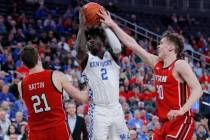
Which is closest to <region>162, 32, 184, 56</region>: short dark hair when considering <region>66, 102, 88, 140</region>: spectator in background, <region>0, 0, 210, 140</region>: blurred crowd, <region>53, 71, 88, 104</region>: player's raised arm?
<region>53, 71, 88, 104</region>: player's raised arm

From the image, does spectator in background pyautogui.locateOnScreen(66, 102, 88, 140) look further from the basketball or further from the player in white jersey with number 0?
the basketball

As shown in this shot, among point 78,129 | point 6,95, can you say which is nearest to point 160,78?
point 78,129

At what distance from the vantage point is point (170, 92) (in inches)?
307

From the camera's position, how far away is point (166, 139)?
7809 mm

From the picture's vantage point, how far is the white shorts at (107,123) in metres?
8.17

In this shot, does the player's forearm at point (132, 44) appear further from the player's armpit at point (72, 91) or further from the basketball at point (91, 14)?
the player's armpit at point (72, 91)

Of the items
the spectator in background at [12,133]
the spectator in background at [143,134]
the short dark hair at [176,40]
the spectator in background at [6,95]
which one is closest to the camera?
the short dark hair at [176,40]

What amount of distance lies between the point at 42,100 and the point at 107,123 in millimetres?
985

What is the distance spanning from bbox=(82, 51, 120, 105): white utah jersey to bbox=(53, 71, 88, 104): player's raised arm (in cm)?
53

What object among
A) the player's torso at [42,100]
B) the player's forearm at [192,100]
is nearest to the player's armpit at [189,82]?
the player's forearm at [192,100]

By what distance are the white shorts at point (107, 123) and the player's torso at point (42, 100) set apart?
55cm

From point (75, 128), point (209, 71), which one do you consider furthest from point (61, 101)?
point (209, 71)

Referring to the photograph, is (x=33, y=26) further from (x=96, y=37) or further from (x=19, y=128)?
(x=96, y=37)

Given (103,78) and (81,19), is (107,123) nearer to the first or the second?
(103,78)
